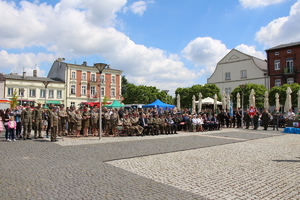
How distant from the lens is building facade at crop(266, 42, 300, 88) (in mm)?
43000

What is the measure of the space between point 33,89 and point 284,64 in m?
50.4

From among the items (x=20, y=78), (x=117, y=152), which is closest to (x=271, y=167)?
(x=117, y=152)

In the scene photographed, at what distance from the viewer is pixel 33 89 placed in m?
51.0

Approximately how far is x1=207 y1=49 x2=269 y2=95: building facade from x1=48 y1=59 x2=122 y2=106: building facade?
2451 centimetres

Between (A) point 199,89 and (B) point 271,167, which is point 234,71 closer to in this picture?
(A) point 199,89

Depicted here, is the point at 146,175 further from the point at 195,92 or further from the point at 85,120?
the point at 195,92

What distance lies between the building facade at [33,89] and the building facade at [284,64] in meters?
43.2

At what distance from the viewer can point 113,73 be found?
6300 centimetres

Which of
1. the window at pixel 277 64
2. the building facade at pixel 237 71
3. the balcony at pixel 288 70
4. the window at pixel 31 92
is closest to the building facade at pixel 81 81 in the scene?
the window at pixel 31 92

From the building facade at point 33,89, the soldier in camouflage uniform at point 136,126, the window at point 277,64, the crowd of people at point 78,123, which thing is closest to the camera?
the crowd of people at point 78,123

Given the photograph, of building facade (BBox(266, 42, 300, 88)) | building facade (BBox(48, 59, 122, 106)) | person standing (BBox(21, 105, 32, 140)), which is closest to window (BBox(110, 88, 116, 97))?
building facade (BBox(48, 59, 122, 106))

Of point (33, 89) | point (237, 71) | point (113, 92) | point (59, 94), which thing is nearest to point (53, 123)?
point (33, 89)

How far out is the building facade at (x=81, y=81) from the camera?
5523cm

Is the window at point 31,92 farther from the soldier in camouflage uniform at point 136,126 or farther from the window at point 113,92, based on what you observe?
the soldier in camouflage uniform at point 136,126
